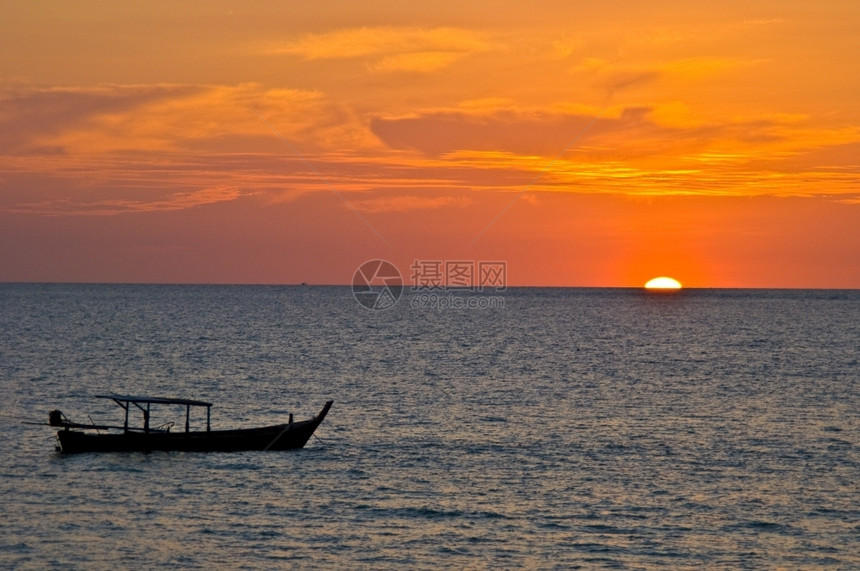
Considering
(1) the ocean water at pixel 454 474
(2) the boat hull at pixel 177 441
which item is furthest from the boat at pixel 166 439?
(1) the ocean water at pixel 454 474

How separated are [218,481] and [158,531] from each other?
7.85 metres

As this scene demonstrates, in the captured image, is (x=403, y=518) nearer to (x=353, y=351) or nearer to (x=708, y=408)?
(x=708, y=408)

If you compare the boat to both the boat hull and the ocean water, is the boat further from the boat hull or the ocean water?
the ocean water

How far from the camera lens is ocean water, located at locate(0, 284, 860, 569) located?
3600cm

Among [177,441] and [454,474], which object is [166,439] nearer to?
[177,441]

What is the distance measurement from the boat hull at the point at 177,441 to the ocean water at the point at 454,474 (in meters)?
0.73

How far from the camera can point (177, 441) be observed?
2042 inches

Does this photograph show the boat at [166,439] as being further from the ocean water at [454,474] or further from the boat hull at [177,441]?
the ocean water at [454,474]

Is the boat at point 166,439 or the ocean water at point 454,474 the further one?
the boat at point 166,439

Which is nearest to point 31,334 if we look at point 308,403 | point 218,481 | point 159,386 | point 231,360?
point 231,360

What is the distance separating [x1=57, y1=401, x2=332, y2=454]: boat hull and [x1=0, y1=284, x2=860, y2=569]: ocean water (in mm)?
732

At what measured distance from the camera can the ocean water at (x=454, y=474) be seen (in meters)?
36.0

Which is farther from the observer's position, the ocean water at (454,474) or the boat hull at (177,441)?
the boat hull at (177,441)

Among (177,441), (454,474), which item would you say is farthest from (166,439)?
(454,474)
